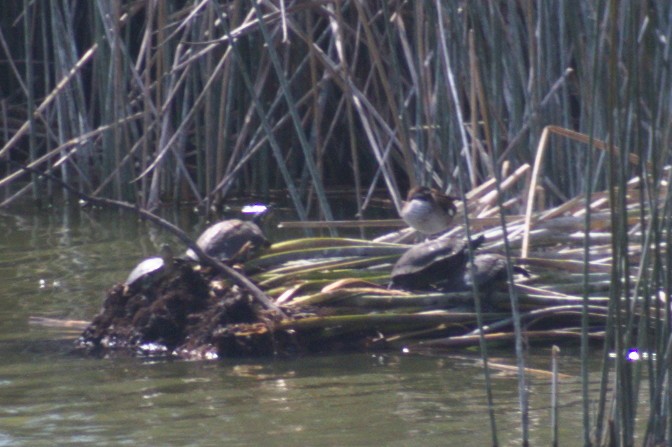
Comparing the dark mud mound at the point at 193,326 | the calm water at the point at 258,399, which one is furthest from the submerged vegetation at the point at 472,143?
the calm water at the point at 258,399

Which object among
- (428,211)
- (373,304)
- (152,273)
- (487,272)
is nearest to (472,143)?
(428,211)

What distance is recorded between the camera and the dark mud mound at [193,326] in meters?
4.84

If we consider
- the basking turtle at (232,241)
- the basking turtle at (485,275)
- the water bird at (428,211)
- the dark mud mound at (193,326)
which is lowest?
the dark mud mound at (193,326)

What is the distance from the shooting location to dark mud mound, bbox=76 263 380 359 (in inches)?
191

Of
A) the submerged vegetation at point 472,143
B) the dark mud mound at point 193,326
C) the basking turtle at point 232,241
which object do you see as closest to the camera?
the submerged vegetation at point 472,143

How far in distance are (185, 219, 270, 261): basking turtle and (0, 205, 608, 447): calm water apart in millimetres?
644

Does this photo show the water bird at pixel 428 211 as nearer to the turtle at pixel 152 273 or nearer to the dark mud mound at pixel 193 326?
the dark mud mound at pixel 193 326

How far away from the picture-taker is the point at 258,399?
160 inches

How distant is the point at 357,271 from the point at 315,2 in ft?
5.25

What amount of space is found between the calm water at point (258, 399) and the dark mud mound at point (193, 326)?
0.13 m

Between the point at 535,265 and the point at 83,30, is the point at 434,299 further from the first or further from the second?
the point at 83,30

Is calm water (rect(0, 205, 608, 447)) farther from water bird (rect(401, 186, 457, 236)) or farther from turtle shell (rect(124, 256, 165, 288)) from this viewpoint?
water bird (rect(401, 186, 457, 236))

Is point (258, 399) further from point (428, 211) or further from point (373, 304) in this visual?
point (428, 211)

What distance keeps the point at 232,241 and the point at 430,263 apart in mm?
1009
